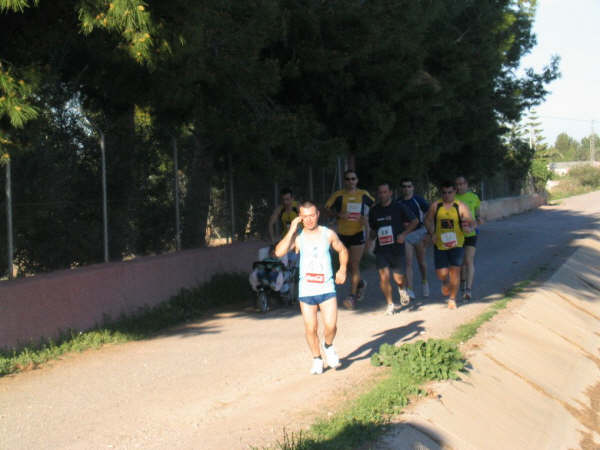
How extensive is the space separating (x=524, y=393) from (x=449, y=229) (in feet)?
11.3

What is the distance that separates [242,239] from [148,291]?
3.91m

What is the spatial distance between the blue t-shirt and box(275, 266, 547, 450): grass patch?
2981 mm

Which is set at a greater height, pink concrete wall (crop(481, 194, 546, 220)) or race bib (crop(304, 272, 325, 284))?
race bib (crop(304, 272, 325, 284))

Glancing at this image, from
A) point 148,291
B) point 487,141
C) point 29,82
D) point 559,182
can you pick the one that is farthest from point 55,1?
point 559,182

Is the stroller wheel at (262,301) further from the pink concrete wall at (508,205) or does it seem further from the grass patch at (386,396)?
the pink concrete wall at (508,205)

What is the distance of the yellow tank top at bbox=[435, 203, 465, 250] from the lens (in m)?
11.0

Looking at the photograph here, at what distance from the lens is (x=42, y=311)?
8773 mm

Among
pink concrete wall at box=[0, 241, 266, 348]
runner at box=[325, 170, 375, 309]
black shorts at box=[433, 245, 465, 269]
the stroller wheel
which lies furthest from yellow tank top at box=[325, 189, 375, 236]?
pink concrete wall at box=[0, 241, 266, 348]

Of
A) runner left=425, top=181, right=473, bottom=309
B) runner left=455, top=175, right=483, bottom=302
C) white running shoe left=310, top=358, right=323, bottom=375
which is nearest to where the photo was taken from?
white running shoe left=310, top=358, right=323, bottom=375

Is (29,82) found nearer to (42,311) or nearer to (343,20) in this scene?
(42,311)

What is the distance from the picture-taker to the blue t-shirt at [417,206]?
37.9 feet

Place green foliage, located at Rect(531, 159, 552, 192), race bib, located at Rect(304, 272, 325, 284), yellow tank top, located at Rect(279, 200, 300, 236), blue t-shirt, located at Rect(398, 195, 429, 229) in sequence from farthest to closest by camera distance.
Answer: green foliage, located at Rect(531, 159, 552, 192)
yellow tank top, located at Rect(279, 200, 300, 236)
blue t-shirt, located at Rect(398, 195, 429, 229)
race bib, located at Rect(304, 272, 325, 284)

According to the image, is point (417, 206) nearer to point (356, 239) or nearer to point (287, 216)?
point (356, 239)

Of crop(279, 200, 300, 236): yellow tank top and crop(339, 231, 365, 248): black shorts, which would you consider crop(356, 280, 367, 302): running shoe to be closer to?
crop(339, 231, 365, 248): black shorts
